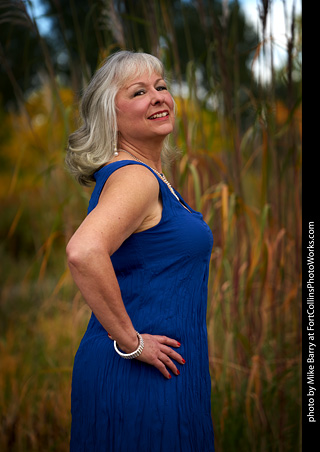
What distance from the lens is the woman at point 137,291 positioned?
3.91ft

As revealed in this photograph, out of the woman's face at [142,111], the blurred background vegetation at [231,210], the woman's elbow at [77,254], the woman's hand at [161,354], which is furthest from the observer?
the blurred background vegetation at [231,210]

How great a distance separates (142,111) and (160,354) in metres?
0.69

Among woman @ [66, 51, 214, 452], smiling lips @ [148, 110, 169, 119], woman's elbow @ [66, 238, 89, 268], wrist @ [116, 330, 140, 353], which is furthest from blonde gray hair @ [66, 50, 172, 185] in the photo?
wrist @ [116, 330, 140, 353]

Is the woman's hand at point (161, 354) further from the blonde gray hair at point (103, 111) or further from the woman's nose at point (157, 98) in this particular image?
the woman's nose at point (157, 98)

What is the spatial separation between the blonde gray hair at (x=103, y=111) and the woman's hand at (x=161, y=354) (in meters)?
0.52

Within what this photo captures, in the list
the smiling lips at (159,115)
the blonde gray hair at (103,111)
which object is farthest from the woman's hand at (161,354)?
the smiling lips at (159,115)

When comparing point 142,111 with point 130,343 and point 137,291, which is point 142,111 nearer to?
point 137,291

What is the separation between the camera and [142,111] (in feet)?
4.49

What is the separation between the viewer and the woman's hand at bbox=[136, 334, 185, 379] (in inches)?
48.4

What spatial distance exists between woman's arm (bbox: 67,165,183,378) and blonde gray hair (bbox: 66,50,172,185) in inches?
6.0

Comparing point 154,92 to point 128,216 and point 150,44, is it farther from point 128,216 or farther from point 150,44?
point 150,44

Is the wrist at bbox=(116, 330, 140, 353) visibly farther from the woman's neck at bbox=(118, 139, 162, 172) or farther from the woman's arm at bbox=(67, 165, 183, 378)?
the woman's neck at bbox=(118, 139, 162, 172)

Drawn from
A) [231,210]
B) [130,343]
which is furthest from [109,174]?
[231,210]
